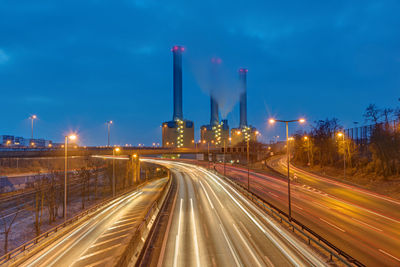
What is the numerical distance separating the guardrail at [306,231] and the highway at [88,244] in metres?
12.7

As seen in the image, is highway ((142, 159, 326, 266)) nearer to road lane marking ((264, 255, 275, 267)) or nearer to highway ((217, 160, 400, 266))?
road lane marking ((264, 255, 275, 267))

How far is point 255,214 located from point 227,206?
18.9 ft

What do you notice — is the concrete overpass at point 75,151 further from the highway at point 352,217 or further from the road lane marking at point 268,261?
the road lane marking at point 268,261

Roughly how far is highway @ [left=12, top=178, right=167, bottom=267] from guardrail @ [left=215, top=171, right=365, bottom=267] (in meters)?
Result: 12.7

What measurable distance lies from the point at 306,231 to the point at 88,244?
18897mm

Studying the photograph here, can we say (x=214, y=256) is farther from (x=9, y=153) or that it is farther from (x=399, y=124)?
(x=9, y=153)

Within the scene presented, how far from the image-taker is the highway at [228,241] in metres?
14.8

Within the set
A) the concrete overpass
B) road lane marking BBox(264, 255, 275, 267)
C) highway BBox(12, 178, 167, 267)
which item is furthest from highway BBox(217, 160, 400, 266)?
the concrete overpass

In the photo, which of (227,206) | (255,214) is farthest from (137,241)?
(227,206)

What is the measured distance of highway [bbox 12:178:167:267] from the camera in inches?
623

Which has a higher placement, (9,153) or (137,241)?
(9,153)

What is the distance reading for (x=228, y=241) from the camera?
18.4 meters

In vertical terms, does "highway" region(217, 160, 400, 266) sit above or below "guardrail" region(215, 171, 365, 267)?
below

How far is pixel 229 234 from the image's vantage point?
20125 mm
